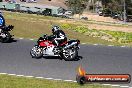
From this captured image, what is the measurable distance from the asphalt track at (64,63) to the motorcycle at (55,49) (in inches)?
12.5

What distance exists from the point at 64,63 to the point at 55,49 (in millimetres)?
1316

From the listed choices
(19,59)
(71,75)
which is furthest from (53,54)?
(71,75)

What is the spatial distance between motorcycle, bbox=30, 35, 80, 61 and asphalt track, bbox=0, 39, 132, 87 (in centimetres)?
32

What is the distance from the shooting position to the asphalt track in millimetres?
17141

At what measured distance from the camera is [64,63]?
1927 centimetres

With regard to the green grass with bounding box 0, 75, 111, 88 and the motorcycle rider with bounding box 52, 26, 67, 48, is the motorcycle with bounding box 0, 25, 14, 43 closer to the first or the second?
the motorcycle rider with bounding box 52, 26, 67, 48

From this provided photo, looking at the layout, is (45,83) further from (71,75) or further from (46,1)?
(46,1)

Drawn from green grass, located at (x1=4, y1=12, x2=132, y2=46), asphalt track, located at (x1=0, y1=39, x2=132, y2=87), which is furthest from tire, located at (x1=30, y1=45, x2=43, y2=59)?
green grass, located at (x1=4, y1=12, x2=132, y2=46)

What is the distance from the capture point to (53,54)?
798 inches

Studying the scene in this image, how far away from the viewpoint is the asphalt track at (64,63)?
17.1m

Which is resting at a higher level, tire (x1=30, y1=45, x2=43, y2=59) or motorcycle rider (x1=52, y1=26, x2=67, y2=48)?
motorcycle rider (x1=52, y1=26, x2=67, y2=48)

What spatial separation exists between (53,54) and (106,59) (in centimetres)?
284

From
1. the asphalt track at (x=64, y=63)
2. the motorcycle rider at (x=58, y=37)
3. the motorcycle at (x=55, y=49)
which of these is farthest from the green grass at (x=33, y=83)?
the motorcycle rider at (x=58, y=37)

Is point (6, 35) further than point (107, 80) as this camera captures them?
Yes
